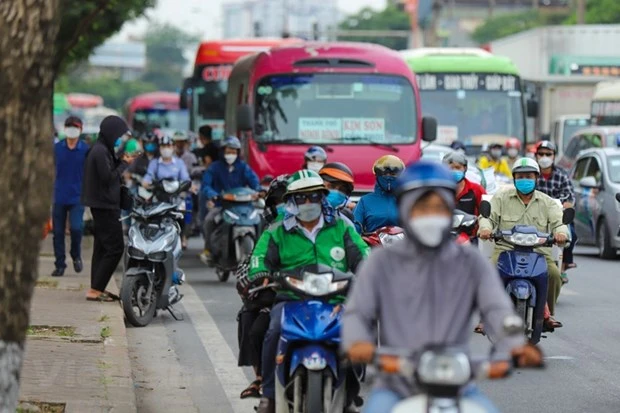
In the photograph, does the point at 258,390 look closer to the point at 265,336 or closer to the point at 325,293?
the point at 265,336

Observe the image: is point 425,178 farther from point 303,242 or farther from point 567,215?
point 567,215

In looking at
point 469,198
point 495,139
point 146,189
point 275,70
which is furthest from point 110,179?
point 495,139

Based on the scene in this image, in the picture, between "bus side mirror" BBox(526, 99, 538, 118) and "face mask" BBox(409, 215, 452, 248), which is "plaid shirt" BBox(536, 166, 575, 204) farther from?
"bus side mirror" BBox(526, 99, 538, 118)

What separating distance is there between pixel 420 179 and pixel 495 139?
2319 cm

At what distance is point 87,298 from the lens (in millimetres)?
15148

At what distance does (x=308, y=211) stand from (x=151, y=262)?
5.88 m

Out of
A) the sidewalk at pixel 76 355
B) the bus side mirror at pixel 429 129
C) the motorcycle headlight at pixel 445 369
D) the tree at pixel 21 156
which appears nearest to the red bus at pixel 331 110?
the bus side mirror at pixel 429 129

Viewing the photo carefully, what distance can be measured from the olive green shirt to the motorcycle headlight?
6.82 metres

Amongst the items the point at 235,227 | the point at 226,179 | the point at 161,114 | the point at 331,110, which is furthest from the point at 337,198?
the point at 161,114

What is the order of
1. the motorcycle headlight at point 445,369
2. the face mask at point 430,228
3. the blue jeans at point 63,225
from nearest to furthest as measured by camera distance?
the motorcycle headlight at point 445,369
the face mask at point 430,228
the blue jeans at point 63,225

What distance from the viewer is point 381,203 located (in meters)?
11.9

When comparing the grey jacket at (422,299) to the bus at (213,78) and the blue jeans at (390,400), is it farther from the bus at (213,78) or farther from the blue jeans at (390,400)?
the bus at (213,78)

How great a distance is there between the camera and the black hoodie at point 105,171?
1512 centimetres

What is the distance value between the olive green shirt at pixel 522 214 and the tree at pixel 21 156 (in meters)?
5.51
